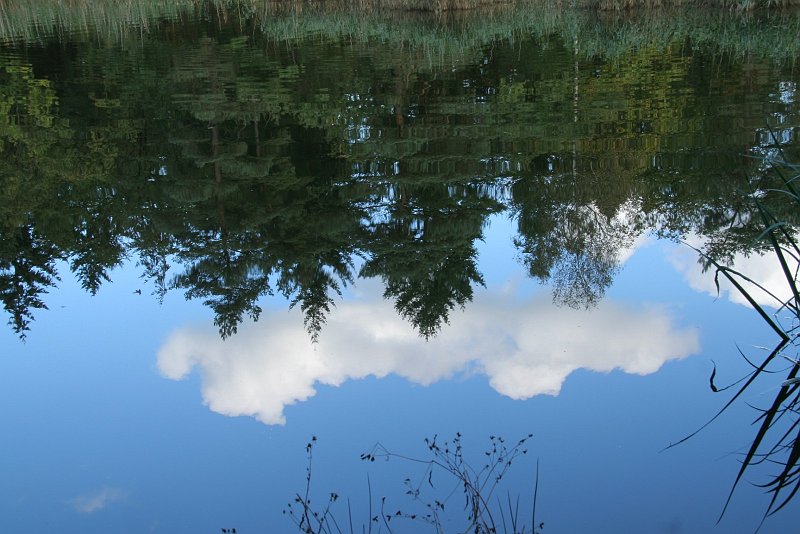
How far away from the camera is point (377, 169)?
892cm

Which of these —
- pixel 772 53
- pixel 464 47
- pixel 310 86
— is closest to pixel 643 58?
pixel 772 53

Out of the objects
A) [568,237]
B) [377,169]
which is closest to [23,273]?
[377,169]

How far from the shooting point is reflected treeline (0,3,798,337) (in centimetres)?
671

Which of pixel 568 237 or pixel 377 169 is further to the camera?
pixel 377 169

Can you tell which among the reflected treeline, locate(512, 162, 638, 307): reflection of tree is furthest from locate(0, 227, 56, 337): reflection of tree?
locate(512, 162, 638, 307): reflection of tree

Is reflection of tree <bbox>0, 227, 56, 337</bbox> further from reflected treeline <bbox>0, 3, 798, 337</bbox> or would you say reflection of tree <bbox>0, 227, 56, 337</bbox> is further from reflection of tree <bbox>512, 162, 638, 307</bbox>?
reflection of tree <bbox>512, 162, 638, 307</bbox>

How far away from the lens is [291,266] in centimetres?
677

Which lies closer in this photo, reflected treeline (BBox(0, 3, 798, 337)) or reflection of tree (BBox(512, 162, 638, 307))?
reflection of tree (BBox(512, 162, 638, 307))

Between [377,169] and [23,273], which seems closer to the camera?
[23,273]

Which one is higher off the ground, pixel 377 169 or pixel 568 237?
pixel 377 169

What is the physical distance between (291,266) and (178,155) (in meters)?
3.58

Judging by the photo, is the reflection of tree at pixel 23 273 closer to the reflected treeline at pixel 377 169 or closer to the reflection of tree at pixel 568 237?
the reflected treeline at pixel 377 169

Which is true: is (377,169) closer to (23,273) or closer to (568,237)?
(568,237)

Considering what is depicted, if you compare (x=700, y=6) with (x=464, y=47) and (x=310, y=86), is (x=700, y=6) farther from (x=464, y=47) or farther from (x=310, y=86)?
(x=310, y=86)
